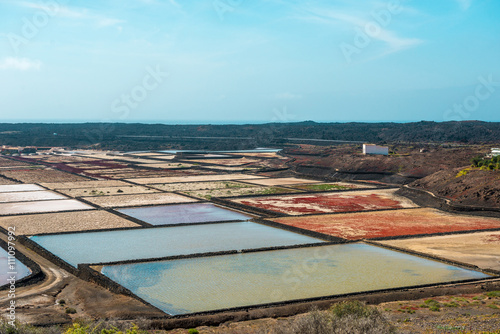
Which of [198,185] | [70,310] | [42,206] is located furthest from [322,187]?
[70,310]

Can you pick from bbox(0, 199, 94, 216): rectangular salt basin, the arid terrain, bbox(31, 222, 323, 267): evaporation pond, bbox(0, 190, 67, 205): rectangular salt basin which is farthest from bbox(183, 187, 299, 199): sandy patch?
bbox(31, 222, 323, 267): evaporation pond

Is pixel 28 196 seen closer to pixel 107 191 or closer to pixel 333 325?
pixel 107 191

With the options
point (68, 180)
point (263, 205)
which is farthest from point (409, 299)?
point (68, 180)

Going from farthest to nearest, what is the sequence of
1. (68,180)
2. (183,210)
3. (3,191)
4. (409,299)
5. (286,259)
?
(68,180) → (3,191) → (183,210) → (286,259) → (409,299)

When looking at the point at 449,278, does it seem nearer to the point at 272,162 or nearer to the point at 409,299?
the point at 409,299

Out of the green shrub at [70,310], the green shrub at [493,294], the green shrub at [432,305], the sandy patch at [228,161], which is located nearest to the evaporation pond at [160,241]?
the green shrub at [70,310]

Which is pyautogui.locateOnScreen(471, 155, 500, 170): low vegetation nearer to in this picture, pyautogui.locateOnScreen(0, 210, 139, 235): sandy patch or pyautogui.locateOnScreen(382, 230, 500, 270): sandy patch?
pyautogui.locateOnScreen(382, 230, 500, 270): sandy patch

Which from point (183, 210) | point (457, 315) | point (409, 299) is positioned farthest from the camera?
point (183, 210)
